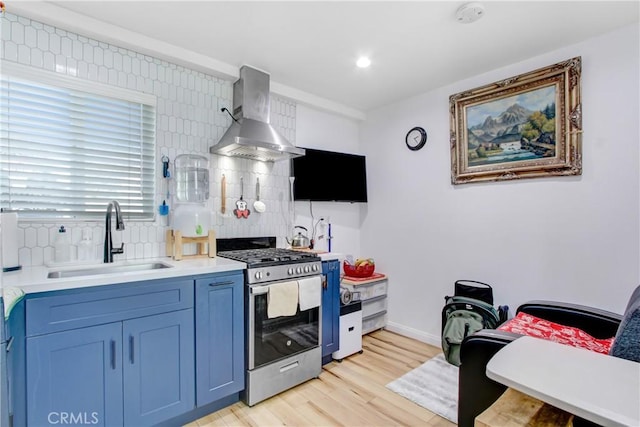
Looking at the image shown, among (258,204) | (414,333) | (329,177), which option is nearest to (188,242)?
(258,204)

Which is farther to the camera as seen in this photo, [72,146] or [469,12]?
[72,146]

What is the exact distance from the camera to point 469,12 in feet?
6.31

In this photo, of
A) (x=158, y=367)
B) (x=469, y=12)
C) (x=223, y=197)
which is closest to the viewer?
(x=158, y=367)

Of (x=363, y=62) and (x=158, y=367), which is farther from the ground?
(x=363, y=62)

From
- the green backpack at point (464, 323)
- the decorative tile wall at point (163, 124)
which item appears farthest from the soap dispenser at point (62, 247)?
the green backpack at point (464, 323)

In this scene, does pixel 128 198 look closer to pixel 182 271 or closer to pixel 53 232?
pixel 53 232

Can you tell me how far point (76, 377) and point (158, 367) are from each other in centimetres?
39

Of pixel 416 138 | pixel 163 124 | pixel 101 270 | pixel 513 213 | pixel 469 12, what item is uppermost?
pixel 469 12

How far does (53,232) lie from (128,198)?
19.4 inches

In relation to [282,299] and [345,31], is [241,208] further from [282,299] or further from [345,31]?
[345,31]

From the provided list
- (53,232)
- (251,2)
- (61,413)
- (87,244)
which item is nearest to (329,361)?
(61,413)

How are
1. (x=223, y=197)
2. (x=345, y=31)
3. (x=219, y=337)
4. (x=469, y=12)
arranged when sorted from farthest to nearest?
(x=223, y=197) < (x=345, y=31) < (x=219, y=337) < (x=469, y=12)

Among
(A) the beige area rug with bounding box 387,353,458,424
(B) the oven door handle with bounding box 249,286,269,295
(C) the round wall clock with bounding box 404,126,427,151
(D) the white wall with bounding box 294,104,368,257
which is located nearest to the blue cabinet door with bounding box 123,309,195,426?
(B) the oven door handle with bounding box 249,286,269,295

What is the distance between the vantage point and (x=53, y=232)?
→ 1992mm
